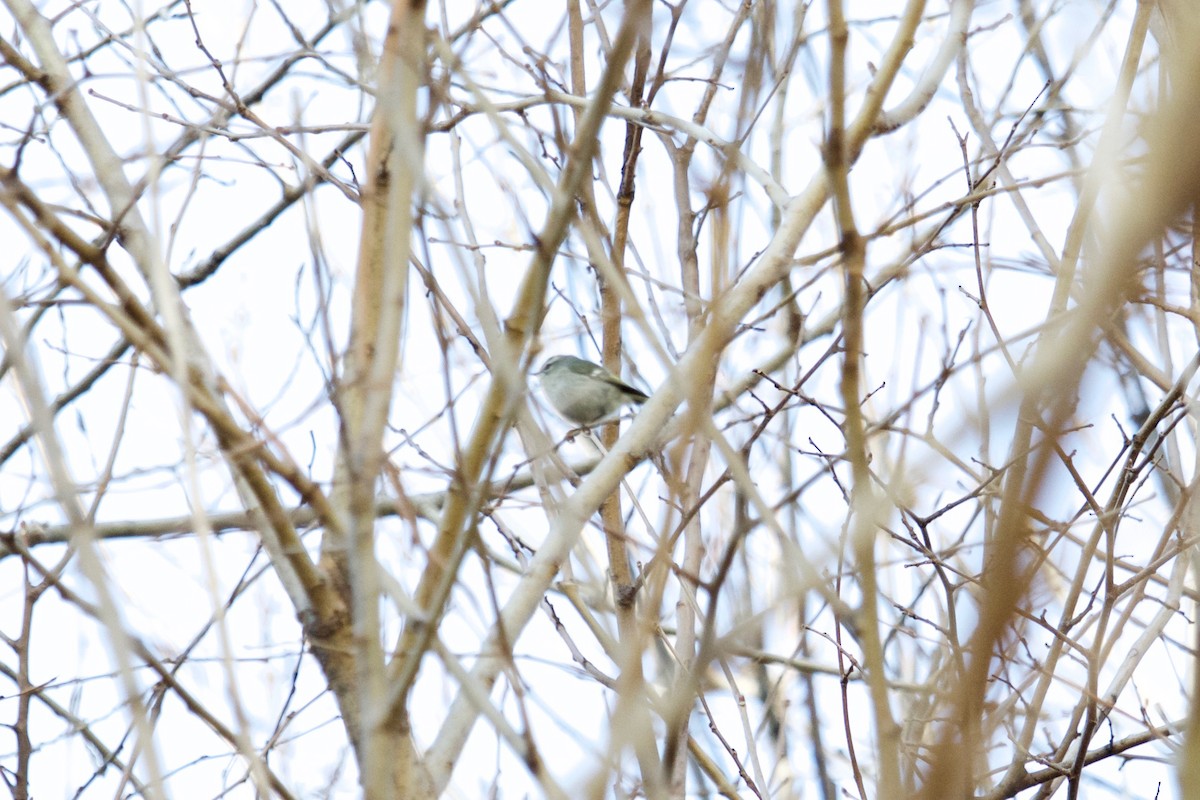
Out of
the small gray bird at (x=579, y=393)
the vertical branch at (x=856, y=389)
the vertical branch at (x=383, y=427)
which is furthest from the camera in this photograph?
the small gray bird at (x=579, y=393)

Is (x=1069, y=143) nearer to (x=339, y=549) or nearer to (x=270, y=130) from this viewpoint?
(x=270, y=130)

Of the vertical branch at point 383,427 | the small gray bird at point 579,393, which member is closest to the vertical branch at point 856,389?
the vertical branch at point 383,427

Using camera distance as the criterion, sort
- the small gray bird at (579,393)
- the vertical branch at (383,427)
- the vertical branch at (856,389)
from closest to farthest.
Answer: the vertical branch at (856,389), the vertical branch at (383,427), the small gray bird at (579,393)

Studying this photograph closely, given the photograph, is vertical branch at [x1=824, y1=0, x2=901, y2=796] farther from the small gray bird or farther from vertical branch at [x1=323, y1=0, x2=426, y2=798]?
the small gray bird

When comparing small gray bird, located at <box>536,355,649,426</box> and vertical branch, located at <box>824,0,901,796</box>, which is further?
small gray bird, located at <box>536,355,649,426</box>

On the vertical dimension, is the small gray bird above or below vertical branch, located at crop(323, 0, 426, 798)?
above

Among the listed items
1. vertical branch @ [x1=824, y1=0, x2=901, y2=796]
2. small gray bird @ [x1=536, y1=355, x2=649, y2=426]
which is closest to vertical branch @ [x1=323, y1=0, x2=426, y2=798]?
vertical branch @ [x1=824, y1=0, x2=901, y2=796]

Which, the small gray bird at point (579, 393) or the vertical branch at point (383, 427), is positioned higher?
the small gray bird at point (579, 393)

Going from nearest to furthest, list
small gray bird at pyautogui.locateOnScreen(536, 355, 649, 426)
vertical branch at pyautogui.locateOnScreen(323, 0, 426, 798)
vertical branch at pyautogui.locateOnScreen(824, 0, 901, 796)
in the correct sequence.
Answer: vertical branch at pyautogui.locateOnScreen(824, 0, 901, 796) → vertical branch at pyautogui.locateOnScreen(323, 0, 426, 798) → small gray bird at pyautogui.locateOnScreen(536, 355, 649, 426)

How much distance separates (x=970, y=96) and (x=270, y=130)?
1.60 m

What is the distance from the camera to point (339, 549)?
4.81ft

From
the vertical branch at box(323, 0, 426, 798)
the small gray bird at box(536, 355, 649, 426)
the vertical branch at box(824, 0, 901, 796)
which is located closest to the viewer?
the vertical branch at box(824, 0, 901, 796)

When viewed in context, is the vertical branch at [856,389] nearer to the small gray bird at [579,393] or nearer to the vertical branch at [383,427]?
the vertical branch at [383,427]

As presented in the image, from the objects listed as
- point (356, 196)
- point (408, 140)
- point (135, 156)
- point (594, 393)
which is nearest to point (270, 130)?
point (356, 196)
